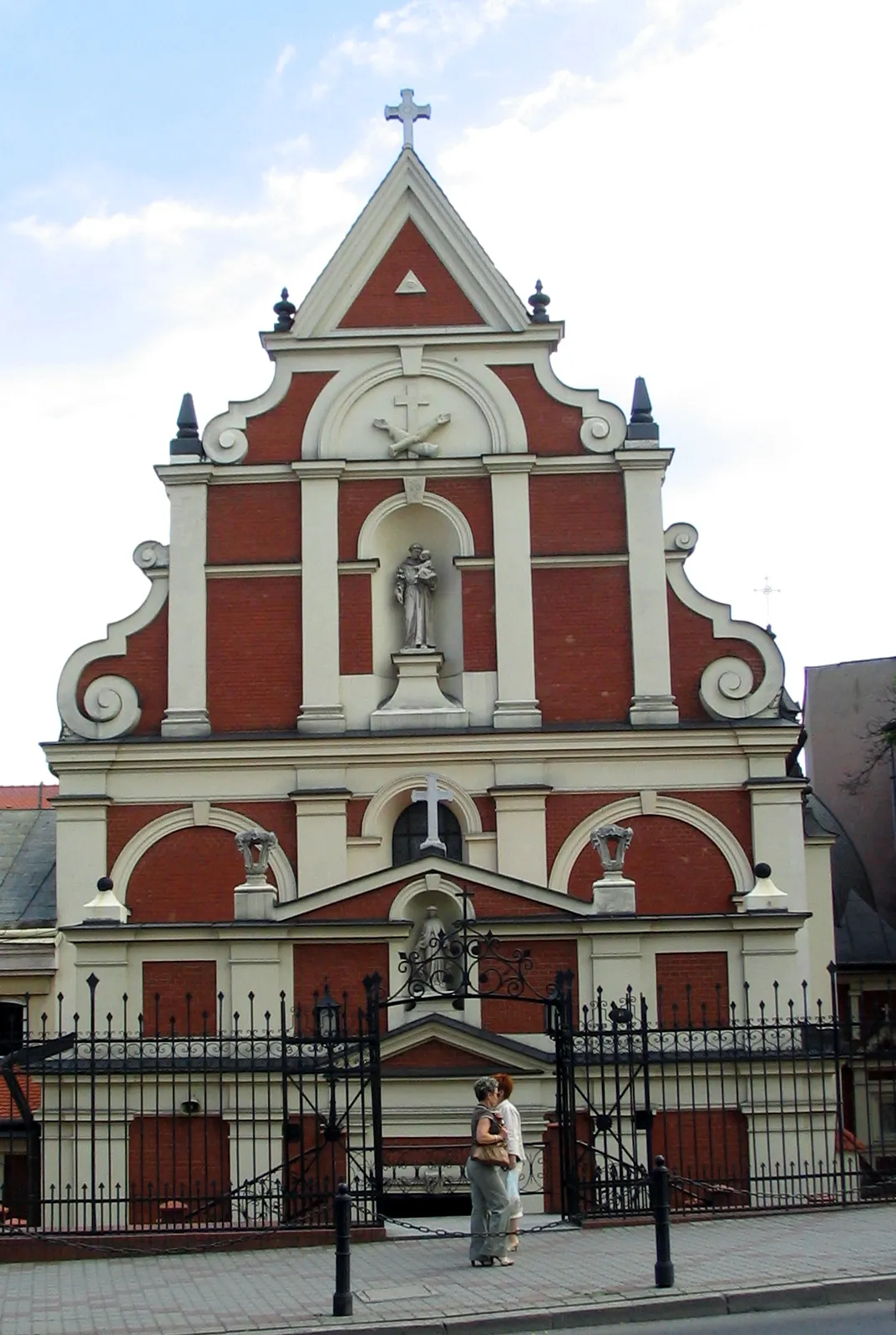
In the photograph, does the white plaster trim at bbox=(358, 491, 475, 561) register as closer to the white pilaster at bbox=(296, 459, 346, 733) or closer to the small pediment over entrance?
the white pilaster at bbox=(296, 459, 346, 733)

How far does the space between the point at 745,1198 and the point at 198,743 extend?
10.4 meters

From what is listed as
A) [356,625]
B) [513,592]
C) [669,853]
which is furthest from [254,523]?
[669,853]

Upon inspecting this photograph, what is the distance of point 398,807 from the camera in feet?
83.8

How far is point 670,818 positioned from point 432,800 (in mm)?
3688

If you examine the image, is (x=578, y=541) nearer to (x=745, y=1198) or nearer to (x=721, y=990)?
(x=721, y=990)

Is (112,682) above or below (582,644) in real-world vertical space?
below

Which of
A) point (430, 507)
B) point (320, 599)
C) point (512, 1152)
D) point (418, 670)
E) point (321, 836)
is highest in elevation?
point (430, 507)

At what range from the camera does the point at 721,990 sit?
23312 millimetres

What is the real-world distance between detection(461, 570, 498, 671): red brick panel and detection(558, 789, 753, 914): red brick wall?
235cm

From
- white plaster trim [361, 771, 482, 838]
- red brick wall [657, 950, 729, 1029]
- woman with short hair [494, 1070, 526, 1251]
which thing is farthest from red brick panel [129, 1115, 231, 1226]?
woman with short hair [494, 1070, 526, 1251]

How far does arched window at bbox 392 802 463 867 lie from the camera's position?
25578 millimetres

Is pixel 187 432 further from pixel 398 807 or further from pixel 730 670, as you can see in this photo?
pixel 730 670

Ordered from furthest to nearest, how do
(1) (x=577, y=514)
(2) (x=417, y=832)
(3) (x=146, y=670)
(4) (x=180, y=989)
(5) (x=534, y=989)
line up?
(1) (x=577, y=514) < (3) (x=146, y=670) < (2) (x=417, y=832) < (4) (x=180, y=989) < (5) (x=534, y=989)

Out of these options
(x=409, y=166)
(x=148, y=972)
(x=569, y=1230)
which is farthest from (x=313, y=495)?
(x=569, y=1230)
